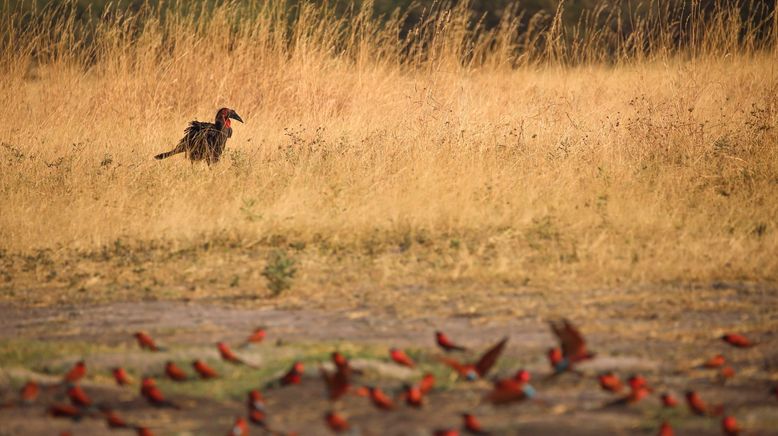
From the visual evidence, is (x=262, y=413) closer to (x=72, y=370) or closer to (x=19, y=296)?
(x=72, y=370)

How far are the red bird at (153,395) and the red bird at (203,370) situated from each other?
0.86 ft

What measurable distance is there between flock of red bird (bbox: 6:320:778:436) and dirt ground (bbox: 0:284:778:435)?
5cm

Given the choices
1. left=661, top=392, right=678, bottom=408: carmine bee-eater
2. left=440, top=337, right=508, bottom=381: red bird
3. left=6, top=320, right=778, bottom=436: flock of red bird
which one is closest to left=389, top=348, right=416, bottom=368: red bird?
left=6, top=320, right=778, bottom=436: flock of red bird

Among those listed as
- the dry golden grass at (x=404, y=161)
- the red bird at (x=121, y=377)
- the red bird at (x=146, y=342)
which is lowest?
the red bird at (x=121, y=377)

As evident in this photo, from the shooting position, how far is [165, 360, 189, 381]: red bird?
438cm

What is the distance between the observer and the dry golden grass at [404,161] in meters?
6.96

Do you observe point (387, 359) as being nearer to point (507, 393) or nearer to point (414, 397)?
point (414, 397)

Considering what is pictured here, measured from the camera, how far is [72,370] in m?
4.39

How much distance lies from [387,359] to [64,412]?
140 cm

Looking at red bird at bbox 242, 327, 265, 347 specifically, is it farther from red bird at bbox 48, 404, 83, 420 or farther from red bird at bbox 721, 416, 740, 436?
red bird at bbox 721, 416, 740, 436

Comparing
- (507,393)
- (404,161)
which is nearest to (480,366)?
(507,393)

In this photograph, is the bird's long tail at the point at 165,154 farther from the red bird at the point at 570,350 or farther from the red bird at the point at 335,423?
the red bird at the point at 335,423

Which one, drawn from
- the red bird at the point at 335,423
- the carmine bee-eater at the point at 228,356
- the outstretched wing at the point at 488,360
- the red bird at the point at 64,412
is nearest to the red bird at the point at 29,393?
the red bird at the point at 64,412

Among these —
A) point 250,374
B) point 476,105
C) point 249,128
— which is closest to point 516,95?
point 476,105
